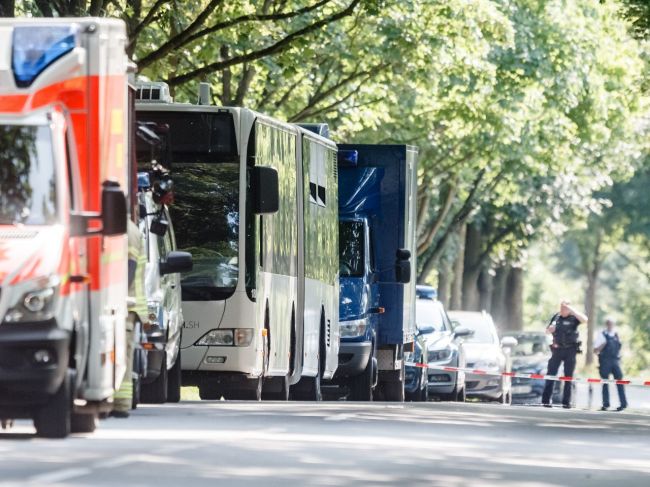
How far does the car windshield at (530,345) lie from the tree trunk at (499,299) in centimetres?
1361

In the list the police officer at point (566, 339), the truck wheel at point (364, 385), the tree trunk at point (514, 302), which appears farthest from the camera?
the tree trunk at point (514, 302)

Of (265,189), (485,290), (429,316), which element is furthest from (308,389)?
(485,290)

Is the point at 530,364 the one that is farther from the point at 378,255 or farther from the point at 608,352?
the point at 378,255

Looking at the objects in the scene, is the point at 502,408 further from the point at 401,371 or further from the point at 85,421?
the point at 85,421

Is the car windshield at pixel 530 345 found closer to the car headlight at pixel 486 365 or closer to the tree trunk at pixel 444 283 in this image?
the car headlight at pixel 486 365

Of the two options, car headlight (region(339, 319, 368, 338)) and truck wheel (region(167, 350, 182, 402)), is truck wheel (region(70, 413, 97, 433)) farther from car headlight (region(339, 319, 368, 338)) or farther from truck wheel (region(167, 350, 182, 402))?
car headlight (region(339, 319, 368, 338))

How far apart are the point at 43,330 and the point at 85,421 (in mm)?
2492

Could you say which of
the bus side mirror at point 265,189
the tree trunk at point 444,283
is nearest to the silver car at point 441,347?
the bus side mirror at point 265,189

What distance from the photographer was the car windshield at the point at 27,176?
44.4 ft

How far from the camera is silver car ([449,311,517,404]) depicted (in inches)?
1453

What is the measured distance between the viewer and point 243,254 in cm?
2120

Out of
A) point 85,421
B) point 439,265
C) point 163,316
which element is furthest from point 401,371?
point 439,265

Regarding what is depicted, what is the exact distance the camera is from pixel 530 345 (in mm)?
44875

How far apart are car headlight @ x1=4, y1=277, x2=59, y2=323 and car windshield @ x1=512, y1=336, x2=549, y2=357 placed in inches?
1260
